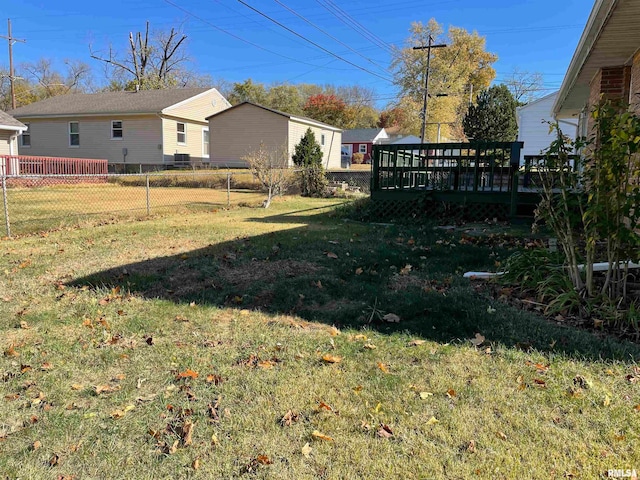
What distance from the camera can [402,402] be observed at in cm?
267

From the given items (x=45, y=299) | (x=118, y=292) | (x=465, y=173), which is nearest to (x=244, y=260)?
(x=118, y=292)

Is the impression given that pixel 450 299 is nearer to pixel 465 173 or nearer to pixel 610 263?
pixel 610 263

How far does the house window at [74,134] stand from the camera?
92.3 ft

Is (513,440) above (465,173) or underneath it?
underneath

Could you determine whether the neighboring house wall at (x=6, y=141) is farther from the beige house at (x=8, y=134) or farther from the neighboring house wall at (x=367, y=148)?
the neighboring house wall at (x=367, y=148)

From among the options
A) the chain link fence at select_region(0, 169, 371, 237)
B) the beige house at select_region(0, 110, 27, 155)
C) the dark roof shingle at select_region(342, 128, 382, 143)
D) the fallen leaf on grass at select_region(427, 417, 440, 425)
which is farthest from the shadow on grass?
the dark roof shingle at select_region(342, 128, 382, 143)

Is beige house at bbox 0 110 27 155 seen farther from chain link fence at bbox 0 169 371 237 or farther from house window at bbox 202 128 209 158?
house window at bbox 202 128 209 158

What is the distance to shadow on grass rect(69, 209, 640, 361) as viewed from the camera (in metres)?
3.65

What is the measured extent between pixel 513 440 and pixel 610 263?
2378 millimetres

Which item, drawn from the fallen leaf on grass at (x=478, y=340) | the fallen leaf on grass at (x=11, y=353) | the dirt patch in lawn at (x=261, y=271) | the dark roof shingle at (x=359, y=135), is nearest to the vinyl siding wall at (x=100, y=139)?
the dirt patch in lawn at (x=261, y=271)

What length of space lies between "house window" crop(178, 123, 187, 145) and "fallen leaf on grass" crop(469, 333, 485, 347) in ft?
89.5

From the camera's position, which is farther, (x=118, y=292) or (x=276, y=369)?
(x=118, y=292)

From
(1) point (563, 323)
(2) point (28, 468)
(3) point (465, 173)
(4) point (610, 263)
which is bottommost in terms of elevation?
(2) point (28, 468)

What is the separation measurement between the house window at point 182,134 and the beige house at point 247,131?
1.85 metres
